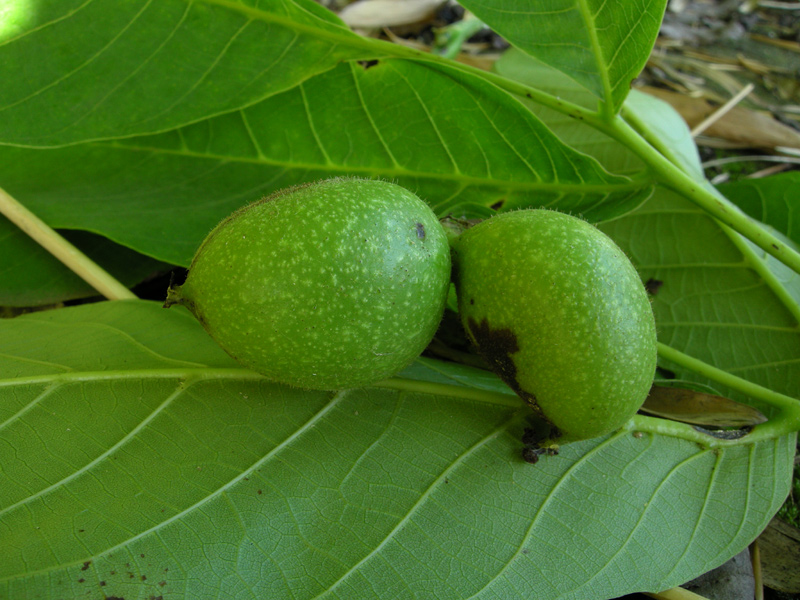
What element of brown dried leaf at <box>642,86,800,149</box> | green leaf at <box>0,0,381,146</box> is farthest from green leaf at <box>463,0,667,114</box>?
brown dried leaf at <box>642,86,800,149</box>

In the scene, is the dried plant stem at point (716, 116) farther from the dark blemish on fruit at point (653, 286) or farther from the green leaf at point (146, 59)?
the green leaf at point (146, 59)

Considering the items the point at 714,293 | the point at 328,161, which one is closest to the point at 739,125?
the point at 714,293

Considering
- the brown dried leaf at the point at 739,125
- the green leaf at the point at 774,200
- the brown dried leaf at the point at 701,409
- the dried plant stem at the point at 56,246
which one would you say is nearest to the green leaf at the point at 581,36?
the brown dried leaf at the point at 701,409

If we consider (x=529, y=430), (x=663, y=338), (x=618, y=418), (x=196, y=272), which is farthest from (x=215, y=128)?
(x=663, y=338)

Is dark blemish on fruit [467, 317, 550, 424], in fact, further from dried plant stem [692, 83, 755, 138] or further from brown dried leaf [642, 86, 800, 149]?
brown dried leaf [642, 86, 800, 149]

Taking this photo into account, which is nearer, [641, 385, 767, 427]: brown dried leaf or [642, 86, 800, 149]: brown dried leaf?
[641, 385, 767, 427]: brown dried leaf

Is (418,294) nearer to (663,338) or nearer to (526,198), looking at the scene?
(526,198)
